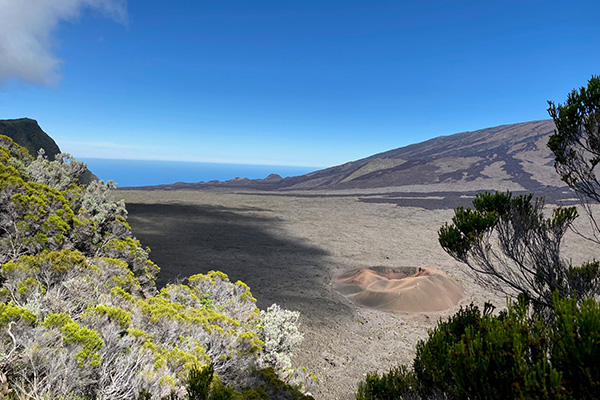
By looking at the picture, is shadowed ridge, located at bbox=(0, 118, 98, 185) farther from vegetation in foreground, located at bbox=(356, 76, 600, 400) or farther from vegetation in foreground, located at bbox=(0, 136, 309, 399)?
vegetation in foreground, located at bbox=(356, 76, 600, 400)

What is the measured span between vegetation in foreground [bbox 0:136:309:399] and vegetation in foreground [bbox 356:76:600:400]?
6.01ft

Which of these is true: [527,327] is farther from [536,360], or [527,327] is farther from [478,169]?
[478,169]

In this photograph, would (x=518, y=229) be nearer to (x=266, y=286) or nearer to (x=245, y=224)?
(x=266, y=286)

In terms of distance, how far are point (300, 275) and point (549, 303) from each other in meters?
9.70

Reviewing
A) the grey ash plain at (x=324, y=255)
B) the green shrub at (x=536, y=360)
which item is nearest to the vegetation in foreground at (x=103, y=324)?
the green shrub at (x=536, y=360)

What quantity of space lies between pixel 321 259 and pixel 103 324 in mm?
13241

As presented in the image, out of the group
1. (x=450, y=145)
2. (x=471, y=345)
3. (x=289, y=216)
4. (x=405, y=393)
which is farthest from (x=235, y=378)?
(x=450, y=145)

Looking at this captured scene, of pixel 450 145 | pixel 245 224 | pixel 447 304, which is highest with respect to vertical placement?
pixel 450 145

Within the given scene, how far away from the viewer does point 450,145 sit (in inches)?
3775

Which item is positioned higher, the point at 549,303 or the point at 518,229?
the point at 518,229

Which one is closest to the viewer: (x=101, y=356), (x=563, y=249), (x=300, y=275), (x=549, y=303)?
(x=101, y=356)

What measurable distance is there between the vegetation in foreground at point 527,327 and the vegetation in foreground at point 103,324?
1833 millimetres

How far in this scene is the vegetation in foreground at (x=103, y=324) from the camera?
291 centimetres

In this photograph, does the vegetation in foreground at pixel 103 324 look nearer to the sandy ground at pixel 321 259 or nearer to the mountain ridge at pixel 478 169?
the sandy ground at pixel 321 259
